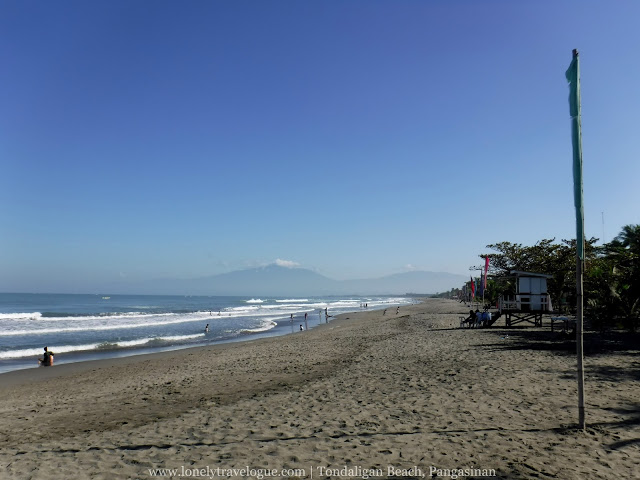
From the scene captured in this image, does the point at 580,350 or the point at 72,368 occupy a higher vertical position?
the point at 580,350

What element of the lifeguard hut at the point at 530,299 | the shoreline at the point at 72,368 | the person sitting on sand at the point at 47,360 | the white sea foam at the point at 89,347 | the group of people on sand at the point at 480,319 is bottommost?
the white sea foam at the point at 89,347

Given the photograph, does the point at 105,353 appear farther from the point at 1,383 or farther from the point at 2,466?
the point at 2,466

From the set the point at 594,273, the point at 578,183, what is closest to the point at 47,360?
the point at 578,183

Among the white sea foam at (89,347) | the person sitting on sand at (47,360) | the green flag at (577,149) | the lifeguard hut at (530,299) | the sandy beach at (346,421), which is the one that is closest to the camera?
the sandy beach at (346,421)

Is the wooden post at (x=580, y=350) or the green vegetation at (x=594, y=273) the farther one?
the green vegetation at (x=594, y=273)

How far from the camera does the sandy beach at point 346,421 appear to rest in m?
6.07

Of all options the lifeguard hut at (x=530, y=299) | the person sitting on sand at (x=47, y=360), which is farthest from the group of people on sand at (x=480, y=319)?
the person sitting on sand at (x=47, y=360)

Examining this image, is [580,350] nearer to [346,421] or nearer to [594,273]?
[346,421]

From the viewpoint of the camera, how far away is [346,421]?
8.02 m

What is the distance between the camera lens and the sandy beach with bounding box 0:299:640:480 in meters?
6.07

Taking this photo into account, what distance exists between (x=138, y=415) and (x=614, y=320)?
21994 mm

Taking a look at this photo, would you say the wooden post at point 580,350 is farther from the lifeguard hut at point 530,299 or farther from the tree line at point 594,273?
the lifeguard hut at point 530,299

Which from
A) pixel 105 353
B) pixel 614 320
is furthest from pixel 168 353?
pixel 614 320

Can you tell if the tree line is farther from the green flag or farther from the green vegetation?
the green flag
